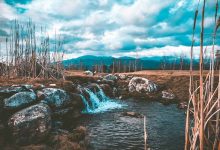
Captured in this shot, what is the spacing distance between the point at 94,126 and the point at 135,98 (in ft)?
76.5

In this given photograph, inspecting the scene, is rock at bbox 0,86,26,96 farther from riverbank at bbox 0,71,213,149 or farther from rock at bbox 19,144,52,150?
rock at bbox 19,144,52,150

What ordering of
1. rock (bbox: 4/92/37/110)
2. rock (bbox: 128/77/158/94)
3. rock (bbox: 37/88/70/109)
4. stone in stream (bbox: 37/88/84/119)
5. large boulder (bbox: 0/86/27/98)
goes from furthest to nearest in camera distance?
1. rock (bbox: 128/77/158/94)
2. stone in stream (bbox: 37/88/84/119)
3. rock (bbox: 37/88/70/109)
4. large boulder (bbox: 0/86/27/98)
5. rock (bbox: 4/92/37/110)

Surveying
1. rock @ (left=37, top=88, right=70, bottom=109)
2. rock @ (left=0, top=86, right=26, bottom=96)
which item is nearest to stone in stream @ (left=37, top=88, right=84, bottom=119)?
rock @ (left=37, top=88, right=70, bottom=109)

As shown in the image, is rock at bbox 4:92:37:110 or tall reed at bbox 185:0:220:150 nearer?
tall reed at bbox 185:0:220:150

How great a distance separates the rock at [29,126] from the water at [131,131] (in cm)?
398

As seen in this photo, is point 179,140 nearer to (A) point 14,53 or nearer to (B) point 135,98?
(B) point 135,98

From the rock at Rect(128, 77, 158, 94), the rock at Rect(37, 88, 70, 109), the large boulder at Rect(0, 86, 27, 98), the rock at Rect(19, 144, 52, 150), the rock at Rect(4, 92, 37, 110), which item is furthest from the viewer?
the rock at Rect(128, 77, 158, 94)

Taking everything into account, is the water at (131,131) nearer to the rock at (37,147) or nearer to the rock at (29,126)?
the rock at (37,147)

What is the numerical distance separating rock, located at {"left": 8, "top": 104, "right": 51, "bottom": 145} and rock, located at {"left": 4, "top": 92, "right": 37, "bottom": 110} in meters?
1.45

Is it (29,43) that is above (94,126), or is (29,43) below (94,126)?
above

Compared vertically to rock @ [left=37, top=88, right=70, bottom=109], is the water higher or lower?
lower

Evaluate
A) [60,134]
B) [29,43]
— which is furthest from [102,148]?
[29,43]

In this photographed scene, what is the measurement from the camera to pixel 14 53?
3741 centimetres

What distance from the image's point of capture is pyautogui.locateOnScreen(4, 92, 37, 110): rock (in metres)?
18.5
